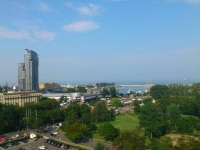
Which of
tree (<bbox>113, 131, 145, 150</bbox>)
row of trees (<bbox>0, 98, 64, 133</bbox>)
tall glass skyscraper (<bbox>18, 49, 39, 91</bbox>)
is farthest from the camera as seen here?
tall glass skyscraper (<bbox>18, 49, 39, 91</bbox>)

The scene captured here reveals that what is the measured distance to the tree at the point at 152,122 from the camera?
60.0ft

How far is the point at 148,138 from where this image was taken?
735 inches

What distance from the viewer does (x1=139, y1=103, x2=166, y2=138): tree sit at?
1828 centimetres

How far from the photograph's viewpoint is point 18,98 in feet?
122

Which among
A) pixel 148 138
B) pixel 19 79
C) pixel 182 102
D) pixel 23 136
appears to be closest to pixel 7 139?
pixel 23 136

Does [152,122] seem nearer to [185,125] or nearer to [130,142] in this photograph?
[185,125]

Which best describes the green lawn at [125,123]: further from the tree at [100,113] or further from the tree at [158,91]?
the tree at [158,91]

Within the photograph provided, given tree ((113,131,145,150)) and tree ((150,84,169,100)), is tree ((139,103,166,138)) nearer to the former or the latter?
tree ((113,131,145,150))

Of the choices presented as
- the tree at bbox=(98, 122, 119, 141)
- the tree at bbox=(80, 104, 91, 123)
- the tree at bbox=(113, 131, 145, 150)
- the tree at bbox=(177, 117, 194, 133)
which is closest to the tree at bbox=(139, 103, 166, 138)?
the tree at bbox=(177, 117, 194, 133)

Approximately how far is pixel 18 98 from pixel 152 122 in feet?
89.2

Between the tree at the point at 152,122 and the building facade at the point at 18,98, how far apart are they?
23.6 metres

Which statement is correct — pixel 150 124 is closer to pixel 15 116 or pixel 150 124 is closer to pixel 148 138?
pixel 148 138

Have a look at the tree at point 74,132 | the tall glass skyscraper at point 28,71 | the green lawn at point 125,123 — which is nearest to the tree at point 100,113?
the green lawn at point 125,123

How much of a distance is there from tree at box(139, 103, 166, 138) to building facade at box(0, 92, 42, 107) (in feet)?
77.3
